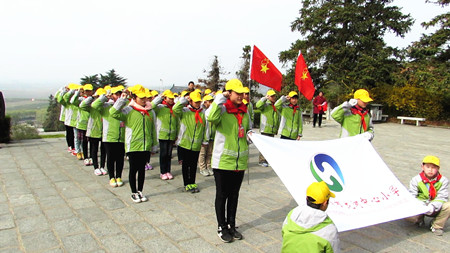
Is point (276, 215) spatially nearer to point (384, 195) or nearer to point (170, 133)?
point (384, 195)

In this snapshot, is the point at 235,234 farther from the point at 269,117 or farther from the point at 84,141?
the point at 84,141

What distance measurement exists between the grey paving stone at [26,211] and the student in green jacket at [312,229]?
4.05 metres

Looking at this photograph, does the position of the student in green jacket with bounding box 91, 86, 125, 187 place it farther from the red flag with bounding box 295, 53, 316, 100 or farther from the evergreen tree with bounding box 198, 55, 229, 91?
the evergreen tree with bounding box 198, 55, 229, 91

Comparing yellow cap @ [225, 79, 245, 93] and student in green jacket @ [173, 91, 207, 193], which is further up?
yellow cap @ [225, 79, 245, 93]

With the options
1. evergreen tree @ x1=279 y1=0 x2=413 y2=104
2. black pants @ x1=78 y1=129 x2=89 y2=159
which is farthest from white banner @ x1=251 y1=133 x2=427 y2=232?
evergreen tree @ x1=279 y1=0 x2=413 y2=104

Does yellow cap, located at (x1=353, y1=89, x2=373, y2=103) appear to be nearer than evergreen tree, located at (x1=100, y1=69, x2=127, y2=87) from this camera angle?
Yes

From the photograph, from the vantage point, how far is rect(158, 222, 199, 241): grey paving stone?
417 centimetres

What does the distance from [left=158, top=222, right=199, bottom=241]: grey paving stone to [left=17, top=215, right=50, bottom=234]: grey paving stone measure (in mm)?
1576

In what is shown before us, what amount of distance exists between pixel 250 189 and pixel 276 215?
136cm

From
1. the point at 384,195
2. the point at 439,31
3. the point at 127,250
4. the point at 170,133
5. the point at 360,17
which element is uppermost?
the point at 360,17

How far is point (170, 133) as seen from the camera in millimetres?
7016

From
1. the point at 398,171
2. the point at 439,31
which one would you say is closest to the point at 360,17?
the point at 439,31

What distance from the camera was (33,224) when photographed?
4.52 metres

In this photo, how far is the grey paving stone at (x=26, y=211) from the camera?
191 inches
